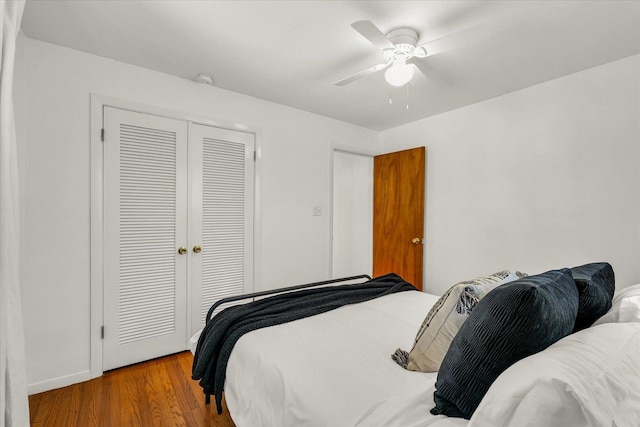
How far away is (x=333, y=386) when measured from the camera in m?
1.14

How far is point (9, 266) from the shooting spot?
86 cm

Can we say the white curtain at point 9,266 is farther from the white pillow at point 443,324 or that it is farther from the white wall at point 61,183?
the white wall at point 61,183

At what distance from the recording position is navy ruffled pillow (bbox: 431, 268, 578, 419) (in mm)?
787

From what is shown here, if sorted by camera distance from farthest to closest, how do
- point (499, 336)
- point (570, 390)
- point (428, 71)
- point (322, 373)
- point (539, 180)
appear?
point (539, 180), point (428, 71), point (322, 373), point (499, 336), point (570, 390)

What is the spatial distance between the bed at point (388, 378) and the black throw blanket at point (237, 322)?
0.16ft

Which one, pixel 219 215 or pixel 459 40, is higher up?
pixel 459 40

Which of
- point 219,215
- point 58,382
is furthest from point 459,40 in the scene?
point 58,382

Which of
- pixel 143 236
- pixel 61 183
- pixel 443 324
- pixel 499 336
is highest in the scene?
pixel 61 183

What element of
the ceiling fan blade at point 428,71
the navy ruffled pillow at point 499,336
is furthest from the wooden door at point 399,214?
the navy ruffled pillow at point 499,336

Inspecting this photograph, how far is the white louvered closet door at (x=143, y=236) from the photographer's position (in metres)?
2.38

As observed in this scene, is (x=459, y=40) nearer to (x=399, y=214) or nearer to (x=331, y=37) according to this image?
(x=331, y=37)

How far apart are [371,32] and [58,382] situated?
316 cm

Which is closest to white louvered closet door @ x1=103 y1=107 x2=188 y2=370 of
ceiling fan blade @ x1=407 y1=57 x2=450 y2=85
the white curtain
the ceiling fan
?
the white curtain

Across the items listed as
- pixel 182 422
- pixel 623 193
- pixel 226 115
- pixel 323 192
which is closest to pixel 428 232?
pixel 323 192
